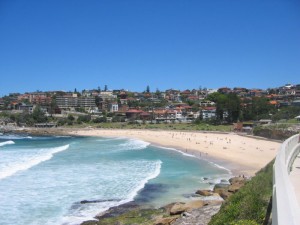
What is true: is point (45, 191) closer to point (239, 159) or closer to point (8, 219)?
point (8, 219)

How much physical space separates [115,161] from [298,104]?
61.5m

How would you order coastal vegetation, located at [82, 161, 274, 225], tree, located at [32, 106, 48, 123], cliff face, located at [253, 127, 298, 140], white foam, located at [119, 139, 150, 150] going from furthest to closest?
1. tree, located at [32, 106, 48, 123]
2. white foam, located at [119, 139, 150, 150]
3. cliff face, located at [253, 127, 298, 140]
4. coastal vegetation, located at [82, 161, 274, 225]

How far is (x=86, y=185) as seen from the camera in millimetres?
21422

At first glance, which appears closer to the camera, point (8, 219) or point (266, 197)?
point (266, 197)

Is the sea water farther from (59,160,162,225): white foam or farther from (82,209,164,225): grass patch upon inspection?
(82,209,164,225): grass patch

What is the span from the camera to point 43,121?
110188 mm

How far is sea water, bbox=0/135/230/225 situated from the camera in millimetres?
16062

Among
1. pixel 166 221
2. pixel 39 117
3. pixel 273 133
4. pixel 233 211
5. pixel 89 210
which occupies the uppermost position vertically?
pixel 39 117

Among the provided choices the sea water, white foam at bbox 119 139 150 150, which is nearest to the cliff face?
the sea water

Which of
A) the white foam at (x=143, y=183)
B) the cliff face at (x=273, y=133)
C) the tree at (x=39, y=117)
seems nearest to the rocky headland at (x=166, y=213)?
the white foam at (x=143, y=183)

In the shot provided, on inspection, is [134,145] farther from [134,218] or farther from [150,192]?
[134,218]

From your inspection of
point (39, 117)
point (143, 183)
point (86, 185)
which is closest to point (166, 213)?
point (143, 183)

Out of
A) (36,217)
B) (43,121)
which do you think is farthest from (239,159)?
(43,121)

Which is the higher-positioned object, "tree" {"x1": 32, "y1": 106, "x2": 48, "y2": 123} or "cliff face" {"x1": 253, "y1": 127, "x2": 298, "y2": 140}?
"tree" {"x1": 32, "y1": 106, "x2": 48, "y2": 123}
